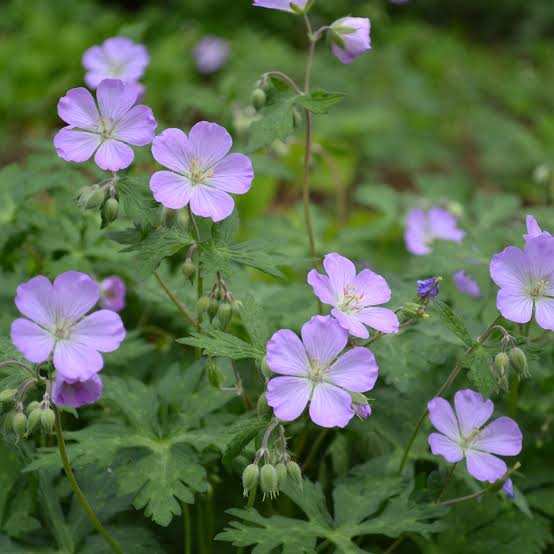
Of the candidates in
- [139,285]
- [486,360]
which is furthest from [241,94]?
[486,360]

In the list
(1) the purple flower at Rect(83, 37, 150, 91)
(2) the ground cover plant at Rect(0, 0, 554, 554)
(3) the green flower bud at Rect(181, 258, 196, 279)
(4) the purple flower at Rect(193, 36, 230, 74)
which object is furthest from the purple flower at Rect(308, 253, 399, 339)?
(4) the purple flower at Rect(193, 36, 230, 74)

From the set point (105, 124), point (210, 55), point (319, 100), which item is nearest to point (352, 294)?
point (319, 100)

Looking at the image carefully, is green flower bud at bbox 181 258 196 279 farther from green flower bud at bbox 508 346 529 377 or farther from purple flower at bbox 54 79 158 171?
green flower bud at bbox 508 346 529 377

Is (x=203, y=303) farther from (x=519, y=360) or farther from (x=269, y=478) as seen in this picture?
(x=519, y=360)

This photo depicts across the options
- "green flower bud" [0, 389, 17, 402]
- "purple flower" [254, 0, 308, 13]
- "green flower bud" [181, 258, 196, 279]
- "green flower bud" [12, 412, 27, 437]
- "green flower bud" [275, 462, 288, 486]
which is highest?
"purple flower" [254, 0, 308, 13]

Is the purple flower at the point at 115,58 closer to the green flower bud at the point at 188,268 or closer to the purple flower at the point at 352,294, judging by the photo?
the green flower bud at the point at 188,268

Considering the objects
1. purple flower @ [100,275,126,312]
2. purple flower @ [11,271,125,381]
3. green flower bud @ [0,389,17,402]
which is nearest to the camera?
purple flower @ [11,271,125,381]

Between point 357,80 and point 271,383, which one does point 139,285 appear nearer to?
point 271,383
